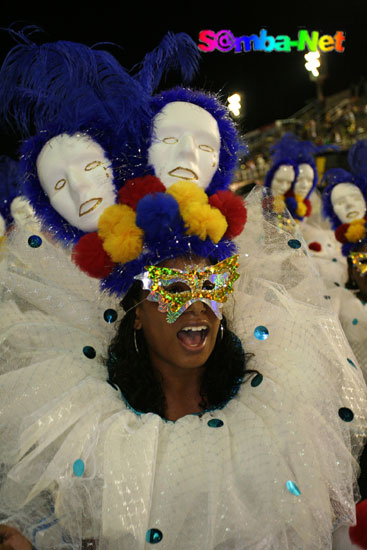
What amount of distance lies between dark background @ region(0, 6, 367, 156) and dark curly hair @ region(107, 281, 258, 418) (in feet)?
3.15

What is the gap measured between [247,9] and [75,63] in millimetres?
4234

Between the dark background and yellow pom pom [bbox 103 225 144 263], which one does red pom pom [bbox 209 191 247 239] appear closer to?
yellow pom pom [bbox 103 225 144 263]

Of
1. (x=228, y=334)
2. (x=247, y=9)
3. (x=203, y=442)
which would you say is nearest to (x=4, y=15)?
(x=247, y=9)

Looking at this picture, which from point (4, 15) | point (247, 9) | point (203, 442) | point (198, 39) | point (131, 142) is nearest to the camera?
point (203, 442)

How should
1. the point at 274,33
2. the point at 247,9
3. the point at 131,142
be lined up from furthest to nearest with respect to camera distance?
1. the point at 274,33
2. the point at 247,9
3. the point at 131,142

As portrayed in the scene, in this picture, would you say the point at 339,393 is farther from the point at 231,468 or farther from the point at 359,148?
the point at 359,148

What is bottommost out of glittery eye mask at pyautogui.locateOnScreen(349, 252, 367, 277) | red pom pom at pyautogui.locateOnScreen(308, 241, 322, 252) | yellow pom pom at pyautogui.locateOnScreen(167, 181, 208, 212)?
red pom pom at pyautogui.locateOnScreen(308, 241, 322, 252)

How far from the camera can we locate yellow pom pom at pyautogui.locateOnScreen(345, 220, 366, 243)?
3.74 metres

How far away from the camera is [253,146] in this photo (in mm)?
14508

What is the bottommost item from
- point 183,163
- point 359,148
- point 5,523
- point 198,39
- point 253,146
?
point 253,146

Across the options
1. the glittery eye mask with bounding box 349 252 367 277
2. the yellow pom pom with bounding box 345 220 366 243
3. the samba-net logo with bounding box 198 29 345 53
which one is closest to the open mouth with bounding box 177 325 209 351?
the glittery eye mask with bounding box 349 252 367 277

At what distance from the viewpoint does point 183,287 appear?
1799 mm

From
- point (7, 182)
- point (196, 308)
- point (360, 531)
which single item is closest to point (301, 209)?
point (7, 182)

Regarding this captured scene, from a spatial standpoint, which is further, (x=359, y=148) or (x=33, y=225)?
(x=359, y=148)
